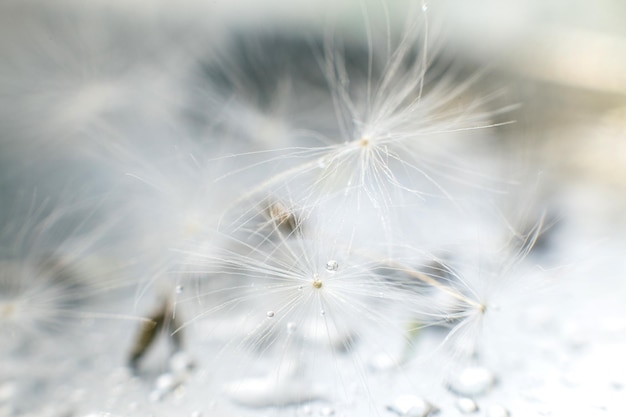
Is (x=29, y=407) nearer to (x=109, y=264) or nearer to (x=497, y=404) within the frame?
(x=109, y=264)

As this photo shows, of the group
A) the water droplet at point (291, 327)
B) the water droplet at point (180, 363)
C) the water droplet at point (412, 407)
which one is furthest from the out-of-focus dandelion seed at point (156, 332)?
the water droplet at point (412, 407)

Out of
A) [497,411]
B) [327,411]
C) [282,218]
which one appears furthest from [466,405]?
[282,218]

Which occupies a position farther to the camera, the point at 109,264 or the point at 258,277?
the point at 109,264

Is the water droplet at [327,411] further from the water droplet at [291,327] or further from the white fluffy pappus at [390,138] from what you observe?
the white fluffy pappus at [390,138]

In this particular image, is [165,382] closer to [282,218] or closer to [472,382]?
[282,218]

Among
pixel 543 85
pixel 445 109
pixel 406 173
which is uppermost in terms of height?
pixel 543 85

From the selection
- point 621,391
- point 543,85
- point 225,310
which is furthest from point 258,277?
point 543,85
